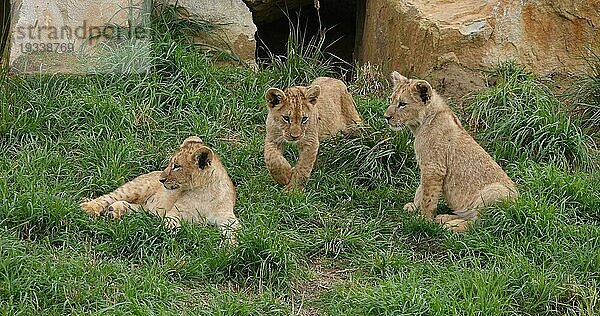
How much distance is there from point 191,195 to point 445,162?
77.5 inches

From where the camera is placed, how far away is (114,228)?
7.53 m

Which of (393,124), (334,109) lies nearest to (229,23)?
(334,109)

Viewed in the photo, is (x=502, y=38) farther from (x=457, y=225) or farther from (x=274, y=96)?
(x=457, y=225)

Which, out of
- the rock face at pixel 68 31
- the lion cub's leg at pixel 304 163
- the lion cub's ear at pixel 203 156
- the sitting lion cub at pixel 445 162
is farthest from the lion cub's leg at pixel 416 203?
the rock face at pixel 68 31

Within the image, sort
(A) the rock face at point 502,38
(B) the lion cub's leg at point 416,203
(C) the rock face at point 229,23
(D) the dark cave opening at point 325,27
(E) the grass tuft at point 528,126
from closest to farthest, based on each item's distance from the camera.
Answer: (B) the lion cub's leg at point 416,203
(E) the grass tuft at point 528,126
(A) the rock face at point 502,38
(C) the rock face at point 229,23
(D) the dark cave opening at point 325,27

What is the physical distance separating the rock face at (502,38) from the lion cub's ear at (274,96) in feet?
7.55

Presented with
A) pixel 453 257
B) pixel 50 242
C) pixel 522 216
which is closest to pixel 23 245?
pixel 50 242

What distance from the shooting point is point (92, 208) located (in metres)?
7.86

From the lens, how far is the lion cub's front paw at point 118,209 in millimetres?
7789

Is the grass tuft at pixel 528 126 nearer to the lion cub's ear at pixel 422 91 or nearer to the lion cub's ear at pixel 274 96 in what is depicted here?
the lion cub's ear at pixel 422 91

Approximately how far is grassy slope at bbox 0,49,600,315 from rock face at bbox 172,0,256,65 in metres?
1.14

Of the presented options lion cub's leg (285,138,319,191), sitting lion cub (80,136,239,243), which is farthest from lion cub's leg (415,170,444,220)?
sitting lion cub (80,136,239,243)

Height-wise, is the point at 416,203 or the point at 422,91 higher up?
the point at 422,91

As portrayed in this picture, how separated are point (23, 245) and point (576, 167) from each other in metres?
4.55
